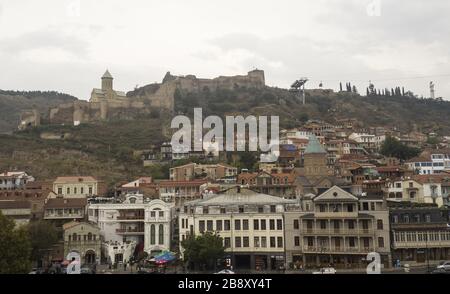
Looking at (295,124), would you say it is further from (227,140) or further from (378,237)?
(378,237)

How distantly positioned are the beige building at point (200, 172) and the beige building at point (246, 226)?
11349 millimetres

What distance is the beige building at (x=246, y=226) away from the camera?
16.5 metres

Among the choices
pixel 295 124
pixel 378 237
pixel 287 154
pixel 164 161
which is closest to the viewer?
pixel 378 237

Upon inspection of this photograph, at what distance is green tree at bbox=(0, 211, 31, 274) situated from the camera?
10947mm

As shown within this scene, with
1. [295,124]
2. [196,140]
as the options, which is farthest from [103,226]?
[295,124]

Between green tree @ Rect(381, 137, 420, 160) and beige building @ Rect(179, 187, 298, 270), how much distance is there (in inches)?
902

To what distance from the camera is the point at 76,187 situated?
1006 inches

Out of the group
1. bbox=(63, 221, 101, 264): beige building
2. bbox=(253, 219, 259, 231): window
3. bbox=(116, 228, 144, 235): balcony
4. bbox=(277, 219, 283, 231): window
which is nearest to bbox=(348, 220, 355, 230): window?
bbox=(277, 219, 283, 231): window

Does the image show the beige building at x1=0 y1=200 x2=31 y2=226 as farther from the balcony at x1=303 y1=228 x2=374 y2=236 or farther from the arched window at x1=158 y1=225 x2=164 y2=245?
the balcony at x1=303 y1=228 x2=374 y2=236

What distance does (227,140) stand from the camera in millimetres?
36969

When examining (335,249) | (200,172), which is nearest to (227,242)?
(335,249)
